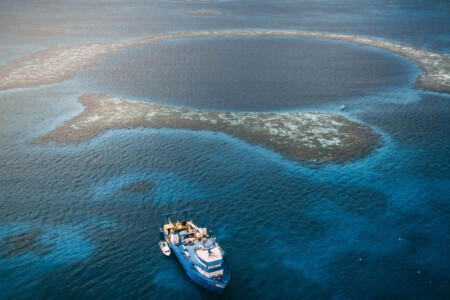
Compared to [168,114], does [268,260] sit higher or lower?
lower

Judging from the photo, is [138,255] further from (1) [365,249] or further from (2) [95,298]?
(1) [365,249]

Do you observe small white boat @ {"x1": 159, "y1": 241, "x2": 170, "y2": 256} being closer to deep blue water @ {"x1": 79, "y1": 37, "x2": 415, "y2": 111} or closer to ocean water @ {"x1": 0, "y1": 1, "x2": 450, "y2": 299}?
ocean water @ {"x1": 0, "y1": 1, "x2": 450, "y2": 299}

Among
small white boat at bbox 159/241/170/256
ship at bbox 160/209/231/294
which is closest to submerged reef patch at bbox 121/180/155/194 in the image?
ship at bbox 160/209/231/294

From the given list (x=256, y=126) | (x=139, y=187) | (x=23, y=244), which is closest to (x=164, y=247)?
(x=139, y=187)

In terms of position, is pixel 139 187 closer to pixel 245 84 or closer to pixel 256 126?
pixel 256 126

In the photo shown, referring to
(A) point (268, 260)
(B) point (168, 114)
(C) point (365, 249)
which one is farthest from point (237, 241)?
(B) point (168, 114)
